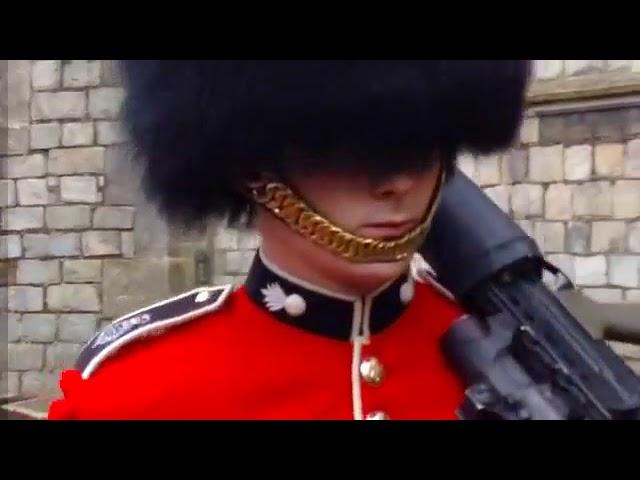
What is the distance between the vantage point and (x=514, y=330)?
0.99 metres

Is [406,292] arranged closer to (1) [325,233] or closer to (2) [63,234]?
(1) [325,233]

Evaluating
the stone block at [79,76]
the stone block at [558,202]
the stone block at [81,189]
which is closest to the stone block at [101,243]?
the stone block at [81,189]

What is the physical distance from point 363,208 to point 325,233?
0.13ft

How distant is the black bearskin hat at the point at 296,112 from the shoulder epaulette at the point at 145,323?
0.13 meters

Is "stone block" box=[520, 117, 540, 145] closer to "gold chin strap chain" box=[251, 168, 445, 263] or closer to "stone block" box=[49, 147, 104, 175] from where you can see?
"stone block" box=[49, 147, 104, 175]

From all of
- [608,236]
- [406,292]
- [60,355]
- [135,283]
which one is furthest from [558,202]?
[406,292]

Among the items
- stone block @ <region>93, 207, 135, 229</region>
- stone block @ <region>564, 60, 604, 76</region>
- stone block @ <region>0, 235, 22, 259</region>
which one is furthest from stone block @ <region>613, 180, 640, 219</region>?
stone block @ <region>0, 235, 22, 259</region>

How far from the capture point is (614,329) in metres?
1.04

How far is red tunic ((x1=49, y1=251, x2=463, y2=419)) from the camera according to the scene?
96cm

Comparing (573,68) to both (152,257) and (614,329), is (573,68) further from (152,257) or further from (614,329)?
(614,329)

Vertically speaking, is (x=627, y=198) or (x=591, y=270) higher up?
(x=627, y=198)
